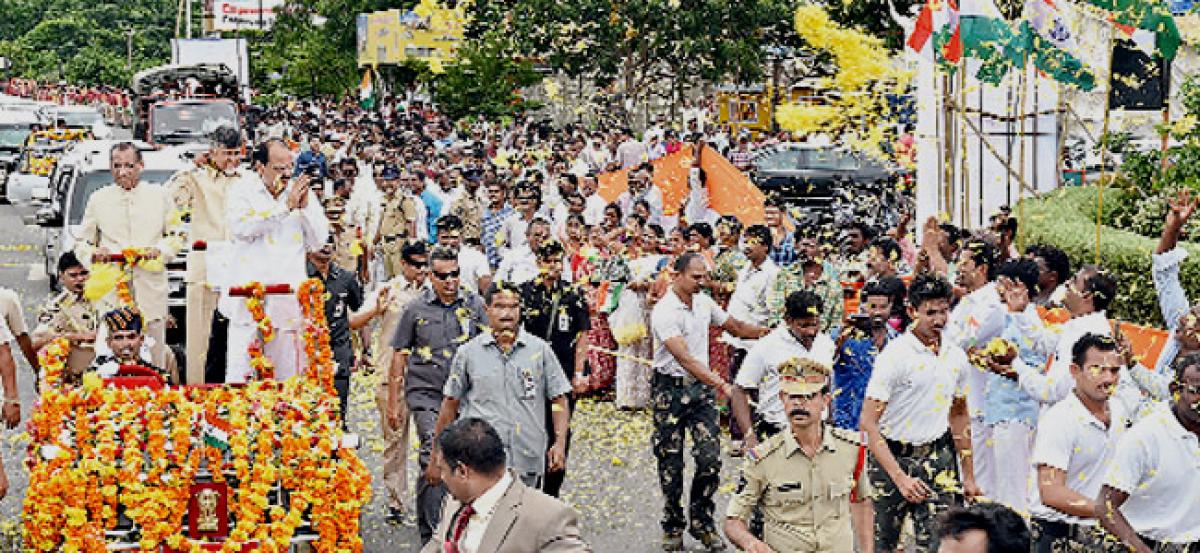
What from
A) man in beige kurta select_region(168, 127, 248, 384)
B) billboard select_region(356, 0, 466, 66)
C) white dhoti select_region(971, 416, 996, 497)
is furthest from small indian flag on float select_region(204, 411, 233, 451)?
billboard select_region(356, 0, 466, 66)

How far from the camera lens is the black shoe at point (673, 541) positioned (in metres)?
11.4

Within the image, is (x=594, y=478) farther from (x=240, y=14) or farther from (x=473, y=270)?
(x=240, y=14)

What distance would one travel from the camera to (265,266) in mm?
10820

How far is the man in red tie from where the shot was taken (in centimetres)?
636

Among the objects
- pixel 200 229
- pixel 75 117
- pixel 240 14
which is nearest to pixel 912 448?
pixel 200 229

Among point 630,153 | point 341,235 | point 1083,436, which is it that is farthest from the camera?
point 630,153

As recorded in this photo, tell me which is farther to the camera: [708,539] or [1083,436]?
[708,539]

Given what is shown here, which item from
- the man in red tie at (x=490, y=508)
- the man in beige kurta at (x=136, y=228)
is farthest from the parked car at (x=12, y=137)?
the man in red tie at (x=490, y=508)

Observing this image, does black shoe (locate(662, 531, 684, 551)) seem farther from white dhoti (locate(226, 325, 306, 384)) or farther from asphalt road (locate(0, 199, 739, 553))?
white dhoti (locate(226, 325, 306, 384))

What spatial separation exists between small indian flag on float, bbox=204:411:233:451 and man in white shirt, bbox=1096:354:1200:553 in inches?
162

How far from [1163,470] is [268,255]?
5395 millimetres

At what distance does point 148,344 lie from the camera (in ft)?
36.1

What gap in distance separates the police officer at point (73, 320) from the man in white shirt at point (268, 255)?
880mm

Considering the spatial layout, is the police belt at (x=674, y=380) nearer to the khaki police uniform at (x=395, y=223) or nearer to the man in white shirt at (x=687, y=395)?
the man in white shirt at (x=687, y=395)
